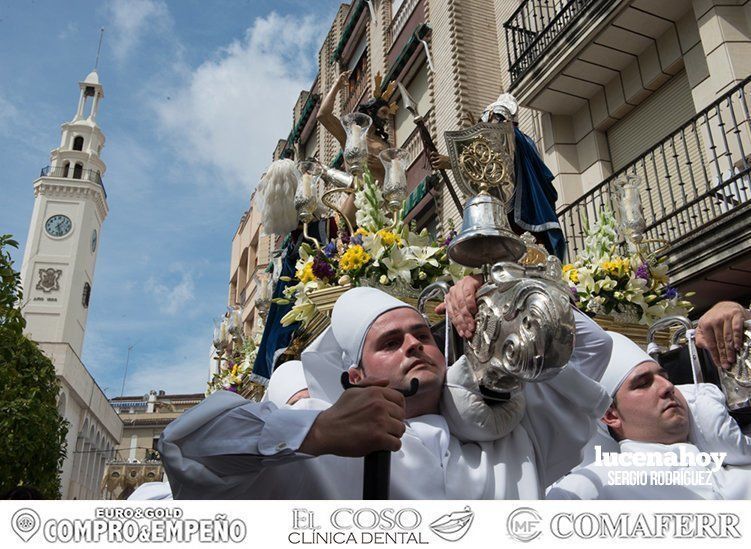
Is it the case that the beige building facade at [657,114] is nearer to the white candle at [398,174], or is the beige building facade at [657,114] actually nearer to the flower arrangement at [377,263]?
the white candle at [398,174]

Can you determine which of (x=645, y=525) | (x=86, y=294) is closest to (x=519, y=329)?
(x=645, y=525)

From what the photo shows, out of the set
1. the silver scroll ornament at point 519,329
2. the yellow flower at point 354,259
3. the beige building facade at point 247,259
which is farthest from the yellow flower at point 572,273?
the beige building facade at point 247,259

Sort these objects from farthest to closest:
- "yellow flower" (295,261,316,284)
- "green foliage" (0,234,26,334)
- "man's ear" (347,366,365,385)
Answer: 1. "green foliage" (0,234,26,334)
2. "yellow flower" (295,261,316,284)
3. "man's ear" (347,366,365,385)

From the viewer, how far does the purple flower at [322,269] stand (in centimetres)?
400

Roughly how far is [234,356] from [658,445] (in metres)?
7.01

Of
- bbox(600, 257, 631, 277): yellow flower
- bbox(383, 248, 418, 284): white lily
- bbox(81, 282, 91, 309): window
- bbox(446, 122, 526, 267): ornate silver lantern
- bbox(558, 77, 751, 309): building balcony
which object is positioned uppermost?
bbox(81, 282, 91, 309): window

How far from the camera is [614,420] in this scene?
254 centimetres

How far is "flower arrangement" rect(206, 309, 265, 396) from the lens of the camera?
23.0 ft

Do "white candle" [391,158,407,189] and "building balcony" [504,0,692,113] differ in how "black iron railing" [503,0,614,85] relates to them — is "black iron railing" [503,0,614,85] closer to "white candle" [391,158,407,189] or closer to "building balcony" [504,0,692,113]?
"building balcony" [504,0,692,113]

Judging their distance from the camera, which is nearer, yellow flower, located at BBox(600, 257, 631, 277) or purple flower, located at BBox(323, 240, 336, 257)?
purple flower, located at BBox(323, 240, 336, 257)

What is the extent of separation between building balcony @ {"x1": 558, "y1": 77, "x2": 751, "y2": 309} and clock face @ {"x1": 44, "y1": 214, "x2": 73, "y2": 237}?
2133 inches

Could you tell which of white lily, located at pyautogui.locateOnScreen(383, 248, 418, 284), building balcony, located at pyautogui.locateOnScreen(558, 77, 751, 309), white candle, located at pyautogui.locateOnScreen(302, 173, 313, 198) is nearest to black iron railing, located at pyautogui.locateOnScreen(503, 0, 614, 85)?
building balcony, located at pyautogui.locateOnScreen(558, 77, 751, 309)

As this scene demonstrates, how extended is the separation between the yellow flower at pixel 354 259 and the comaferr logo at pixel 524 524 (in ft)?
7.47

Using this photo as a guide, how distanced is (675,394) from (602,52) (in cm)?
779
